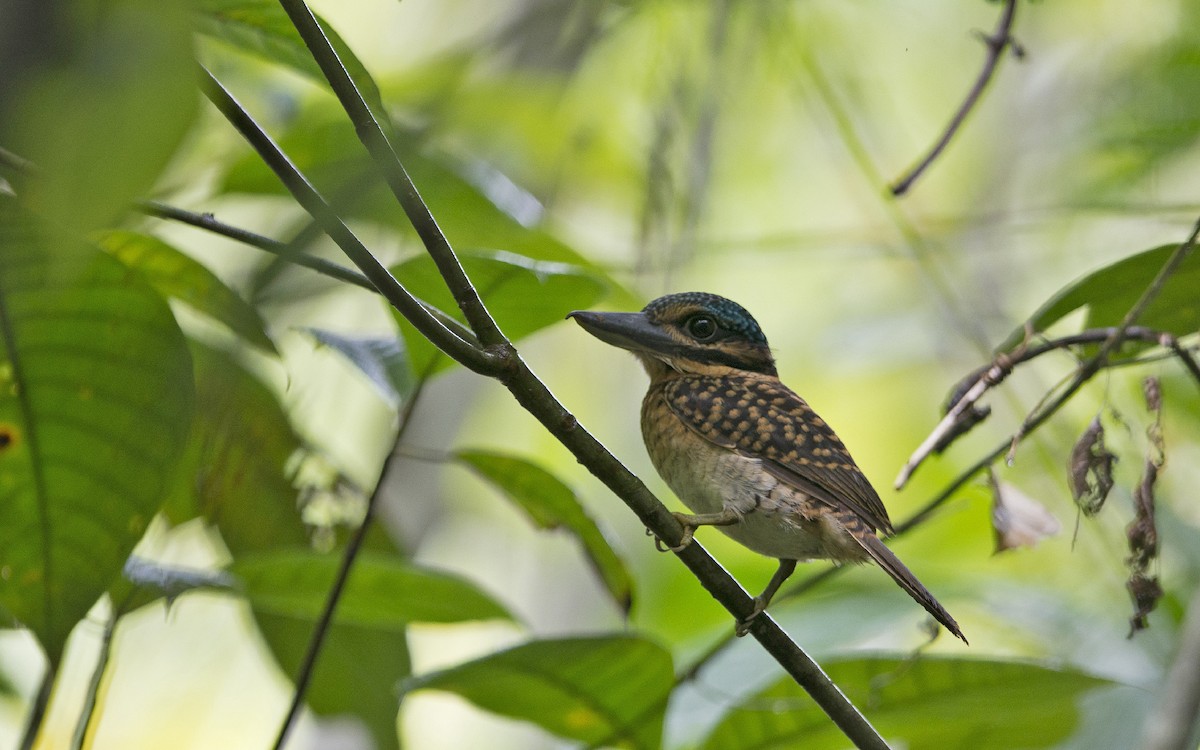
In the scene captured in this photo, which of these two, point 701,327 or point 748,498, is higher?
point 701,327

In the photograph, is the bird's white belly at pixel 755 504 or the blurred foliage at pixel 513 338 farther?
the bird's white belly at pixel 755 504

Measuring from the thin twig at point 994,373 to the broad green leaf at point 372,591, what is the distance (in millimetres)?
803

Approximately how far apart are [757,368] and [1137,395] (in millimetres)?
1339

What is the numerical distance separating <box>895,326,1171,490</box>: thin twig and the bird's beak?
0.62 metres

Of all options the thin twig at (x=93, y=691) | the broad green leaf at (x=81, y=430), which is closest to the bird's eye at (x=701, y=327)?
the broad green leaf at (x=81, y=430)

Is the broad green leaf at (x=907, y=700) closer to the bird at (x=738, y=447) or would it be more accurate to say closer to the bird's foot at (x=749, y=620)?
the bird at (x=738, y=447)

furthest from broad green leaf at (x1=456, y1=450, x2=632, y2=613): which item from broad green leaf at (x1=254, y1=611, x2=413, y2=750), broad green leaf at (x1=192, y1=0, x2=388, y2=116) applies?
broad green leaf at (x1=192, y1=0, x2=388, y2=116)

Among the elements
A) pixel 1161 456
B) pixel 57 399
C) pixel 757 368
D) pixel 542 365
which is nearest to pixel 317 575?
pixel 57 399

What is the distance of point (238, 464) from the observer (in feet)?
7.32

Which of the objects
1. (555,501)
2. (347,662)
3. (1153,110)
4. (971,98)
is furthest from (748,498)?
(1153,110)

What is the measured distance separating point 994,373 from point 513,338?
2.55 feet

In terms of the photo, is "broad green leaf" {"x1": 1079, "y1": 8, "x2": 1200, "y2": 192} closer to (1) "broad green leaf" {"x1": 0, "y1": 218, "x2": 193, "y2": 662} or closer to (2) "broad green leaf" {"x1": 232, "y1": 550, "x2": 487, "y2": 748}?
(2) "broad green leaf" {"x1": 232, "y1": 550, "x2": 487, "y2": 748}

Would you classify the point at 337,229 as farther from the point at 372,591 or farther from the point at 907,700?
the point at 907,700

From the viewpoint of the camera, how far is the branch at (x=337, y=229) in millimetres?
1077
